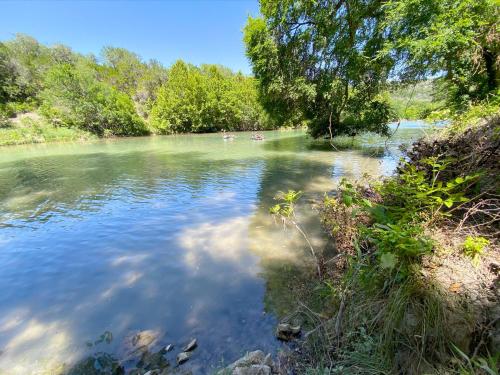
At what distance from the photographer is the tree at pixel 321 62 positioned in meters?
12.8

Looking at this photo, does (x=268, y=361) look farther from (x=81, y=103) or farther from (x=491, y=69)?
(x=81, y=103)

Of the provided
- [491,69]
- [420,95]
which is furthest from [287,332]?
[420,95]

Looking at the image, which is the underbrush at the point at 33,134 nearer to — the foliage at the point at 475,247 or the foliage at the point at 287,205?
the foliage at the point at 287,205

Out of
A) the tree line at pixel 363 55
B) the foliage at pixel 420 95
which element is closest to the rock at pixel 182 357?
the tree line at pixel 363 55

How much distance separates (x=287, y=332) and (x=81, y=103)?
153 ft

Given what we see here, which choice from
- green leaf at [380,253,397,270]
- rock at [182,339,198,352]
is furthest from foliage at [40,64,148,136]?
green leaf at [380,253,397,270]

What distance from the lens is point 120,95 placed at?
1772 inches

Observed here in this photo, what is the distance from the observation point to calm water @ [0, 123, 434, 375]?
10.7ft

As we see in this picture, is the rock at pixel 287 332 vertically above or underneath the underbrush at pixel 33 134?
underneath

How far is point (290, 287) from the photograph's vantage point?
4031 millimetres

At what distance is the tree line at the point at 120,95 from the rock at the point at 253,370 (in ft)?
109

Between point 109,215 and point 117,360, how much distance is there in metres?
5.47

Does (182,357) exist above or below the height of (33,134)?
below

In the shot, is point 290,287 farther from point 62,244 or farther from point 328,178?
point 328,178
